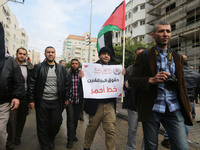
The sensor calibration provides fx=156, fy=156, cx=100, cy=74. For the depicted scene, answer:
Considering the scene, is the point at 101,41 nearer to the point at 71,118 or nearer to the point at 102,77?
the point at 102,77

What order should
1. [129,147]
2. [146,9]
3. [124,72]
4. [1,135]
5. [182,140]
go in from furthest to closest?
[146,9] < [124,72] < [129,147] < [1,135] < [182,140]

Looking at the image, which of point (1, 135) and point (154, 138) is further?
point (1, 135)

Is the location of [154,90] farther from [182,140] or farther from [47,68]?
[47,68]

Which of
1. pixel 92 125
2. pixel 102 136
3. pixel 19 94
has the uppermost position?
pixel 19 94

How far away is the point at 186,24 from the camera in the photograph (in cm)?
2131

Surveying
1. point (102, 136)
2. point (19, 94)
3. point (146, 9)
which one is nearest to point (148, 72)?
point (19, 94)

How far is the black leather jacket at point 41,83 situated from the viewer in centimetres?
340

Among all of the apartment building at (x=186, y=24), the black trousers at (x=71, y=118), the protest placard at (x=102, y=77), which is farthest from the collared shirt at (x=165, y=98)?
the apartment building at (x=186, y=24)

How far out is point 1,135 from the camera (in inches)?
87.8

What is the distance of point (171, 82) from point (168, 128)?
533 millimetres

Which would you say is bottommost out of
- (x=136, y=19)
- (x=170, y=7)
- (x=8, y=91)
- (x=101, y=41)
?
(x=8, y=91)

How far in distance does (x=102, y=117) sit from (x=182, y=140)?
1566 millimetres

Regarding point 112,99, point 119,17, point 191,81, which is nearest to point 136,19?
point 119,17

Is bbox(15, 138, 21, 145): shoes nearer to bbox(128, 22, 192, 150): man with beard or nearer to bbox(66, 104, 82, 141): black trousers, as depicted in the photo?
bbox(66, 104, 82, 141): black trousers
